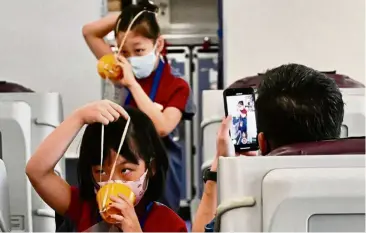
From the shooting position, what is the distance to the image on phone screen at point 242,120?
114cm

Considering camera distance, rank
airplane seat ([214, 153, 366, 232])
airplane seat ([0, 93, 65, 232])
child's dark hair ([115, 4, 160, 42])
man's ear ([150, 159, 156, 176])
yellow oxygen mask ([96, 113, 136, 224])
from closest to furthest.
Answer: airplane seat ([214, 153, 366, 232]) → yellow oxygen mask ([96, 113, 136, 224]) → man's ear ([150, 159, 156, 176]) → airplane seat ([0, 93, 65, 232]) → child's dark hair ([115, 4, 160, 42])

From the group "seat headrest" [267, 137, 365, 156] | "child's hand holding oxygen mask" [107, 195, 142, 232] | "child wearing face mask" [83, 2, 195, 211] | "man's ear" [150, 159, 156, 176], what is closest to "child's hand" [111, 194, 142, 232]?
"child's hand holding oxygen mask" [107, 195, 142, 232]

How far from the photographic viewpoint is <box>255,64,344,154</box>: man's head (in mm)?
855

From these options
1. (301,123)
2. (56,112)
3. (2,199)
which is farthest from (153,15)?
(301,123)

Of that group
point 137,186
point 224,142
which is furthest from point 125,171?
point 224,142

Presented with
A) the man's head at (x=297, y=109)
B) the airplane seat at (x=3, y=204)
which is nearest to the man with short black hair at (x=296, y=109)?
the man's head at (x=297, y=109)

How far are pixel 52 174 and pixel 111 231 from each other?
0.15m

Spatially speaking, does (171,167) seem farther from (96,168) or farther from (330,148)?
(330,148)

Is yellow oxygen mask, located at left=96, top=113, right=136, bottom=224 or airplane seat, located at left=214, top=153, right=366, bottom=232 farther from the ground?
airplane seat, located at left=214, top=153, right=366, bottom=232

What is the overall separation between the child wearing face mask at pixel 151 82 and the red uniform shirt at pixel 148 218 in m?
0.45

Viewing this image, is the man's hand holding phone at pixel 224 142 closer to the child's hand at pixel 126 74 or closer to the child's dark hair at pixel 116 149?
the child's dark hair at pixel 116 149

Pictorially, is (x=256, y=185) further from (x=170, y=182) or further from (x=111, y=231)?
(x=170, y=182)

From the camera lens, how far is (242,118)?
3.88ft

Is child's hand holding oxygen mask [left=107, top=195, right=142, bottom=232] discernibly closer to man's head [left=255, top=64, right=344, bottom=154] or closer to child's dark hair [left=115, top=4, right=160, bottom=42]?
man's head [left=255, top=64, right=344, bottom=154]
